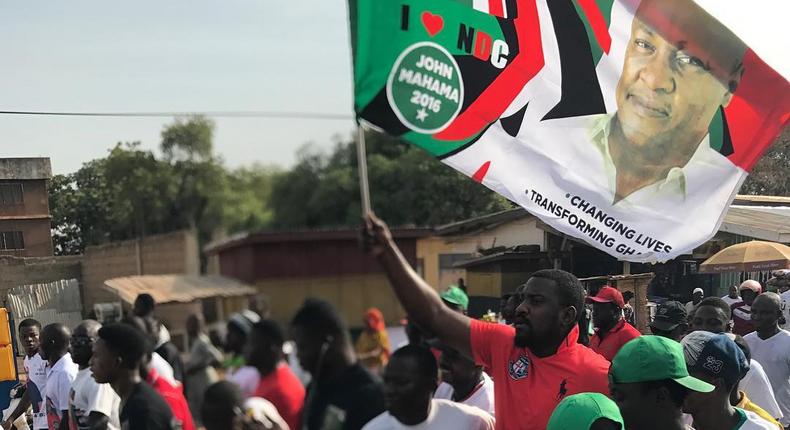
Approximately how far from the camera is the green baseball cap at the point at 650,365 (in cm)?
267

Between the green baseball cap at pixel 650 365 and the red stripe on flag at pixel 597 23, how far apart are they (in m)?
2.24

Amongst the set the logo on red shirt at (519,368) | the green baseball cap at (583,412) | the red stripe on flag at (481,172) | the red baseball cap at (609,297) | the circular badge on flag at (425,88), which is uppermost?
the circular badge on flag at (425,88)

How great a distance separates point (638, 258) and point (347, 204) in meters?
26.1

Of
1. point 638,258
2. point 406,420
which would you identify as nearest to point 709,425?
point 406,420

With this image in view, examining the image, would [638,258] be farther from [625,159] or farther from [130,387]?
[130,387]

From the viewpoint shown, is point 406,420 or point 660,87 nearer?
point 406,420

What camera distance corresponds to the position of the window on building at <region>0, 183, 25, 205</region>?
4.84 meters

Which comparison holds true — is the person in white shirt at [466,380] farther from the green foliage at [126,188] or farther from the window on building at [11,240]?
the window on building at [11,240]

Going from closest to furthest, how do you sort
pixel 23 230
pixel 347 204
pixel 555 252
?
pixel 23 230, pixel 555 252, pixel 347 204

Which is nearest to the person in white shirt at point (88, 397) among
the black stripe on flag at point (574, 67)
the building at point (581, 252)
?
the black stripe on flag at point (574, 67)

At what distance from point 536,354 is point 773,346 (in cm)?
270

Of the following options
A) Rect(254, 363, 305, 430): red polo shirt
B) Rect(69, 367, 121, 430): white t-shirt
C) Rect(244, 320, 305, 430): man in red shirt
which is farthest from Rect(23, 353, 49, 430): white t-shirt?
Rect(254, 363, 305, 430): red polo shirt

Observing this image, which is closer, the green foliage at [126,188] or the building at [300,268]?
the building at [300,268]

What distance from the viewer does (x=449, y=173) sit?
892 centimetres
